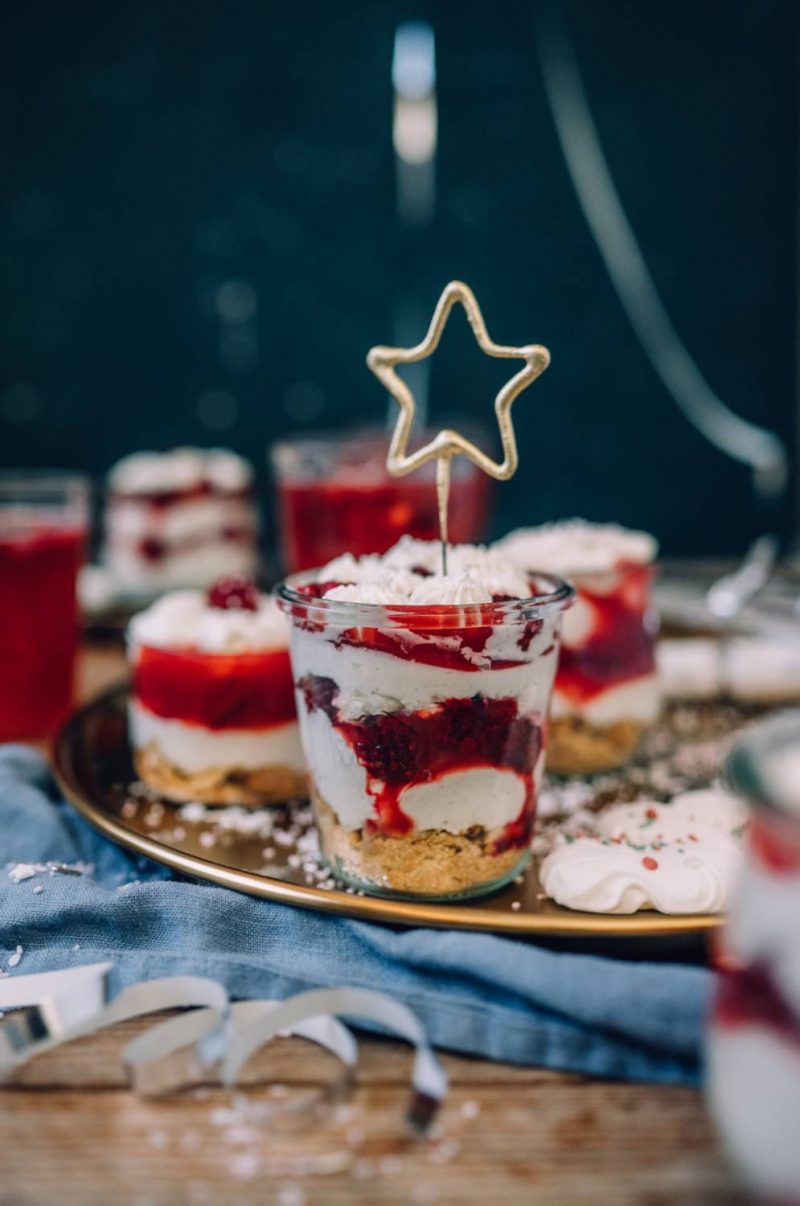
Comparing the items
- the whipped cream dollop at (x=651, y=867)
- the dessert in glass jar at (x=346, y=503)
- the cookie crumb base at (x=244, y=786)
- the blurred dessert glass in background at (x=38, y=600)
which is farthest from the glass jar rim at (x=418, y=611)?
the dessert in glass jar at (x=346, y=503)

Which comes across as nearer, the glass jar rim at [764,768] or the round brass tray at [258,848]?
the glass jar rim at [764,768]

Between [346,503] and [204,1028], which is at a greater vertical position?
[346,503]

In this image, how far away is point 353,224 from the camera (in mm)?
3424

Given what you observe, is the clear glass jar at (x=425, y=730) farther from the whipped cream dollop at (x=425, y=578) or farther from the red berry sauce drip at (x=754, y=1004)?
the red berry sauce drip at (x=754, y=1004)

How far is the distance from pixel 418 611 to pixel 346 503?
102 centimetres

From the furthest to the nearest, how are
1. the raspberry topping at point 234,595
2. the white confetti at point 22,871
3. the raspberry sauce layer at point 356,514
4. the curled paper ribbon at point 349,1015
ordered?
the raspberry sauce layer at point 356,514
the raspberry topping at point 234,595
the white confetti at point 22,871
the curled paper ribbon at point 349,1015

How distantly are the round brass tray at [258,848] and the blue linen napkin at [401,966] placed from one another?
0.9 inches

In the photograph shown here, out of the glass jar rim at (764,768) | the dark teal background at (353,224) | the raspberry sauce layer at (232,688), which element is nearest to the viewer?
the glass jar rim at (764,768)

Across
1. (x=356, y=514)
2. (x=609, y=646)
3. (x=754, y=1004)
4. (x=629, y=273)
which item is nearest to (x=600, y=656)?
(x=609, y=646)

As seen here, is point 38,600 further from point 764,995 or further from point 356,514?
point 764,995

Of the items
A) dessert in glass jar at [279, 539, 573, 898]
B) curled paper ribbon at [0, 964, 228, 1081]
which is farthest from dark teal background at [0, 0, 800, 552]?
curled paper ribbon at [0, 964, 228, 1081]

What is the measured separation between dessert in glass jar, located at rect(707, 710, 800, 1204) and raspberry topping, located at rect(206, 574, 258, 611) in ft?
2.97

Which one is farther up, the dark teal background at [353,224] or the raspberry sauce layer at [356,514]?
the dark teal background at [353,224]

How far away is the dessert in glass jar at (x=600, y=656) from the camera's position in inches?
61.0
